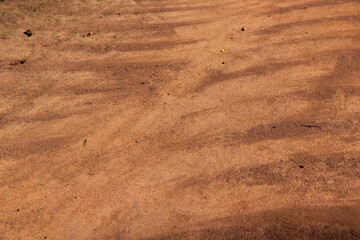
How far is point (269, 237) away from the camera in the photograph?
3057 millimetres

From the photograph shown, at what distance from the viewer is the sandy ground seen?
326 centimetres

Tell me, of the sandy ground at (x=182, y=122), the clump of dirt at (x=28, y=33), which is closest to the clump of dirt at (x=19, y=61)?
the sandy ground at (x=182, y=122)

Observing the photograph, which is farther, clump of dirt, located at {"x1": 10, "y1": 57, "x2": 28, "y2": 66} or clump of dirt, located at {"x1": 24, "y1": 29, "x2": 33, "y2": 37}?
clump of dirt, located at {"x1": 24, "y1": 29, "x2": 33, "y2": 37}

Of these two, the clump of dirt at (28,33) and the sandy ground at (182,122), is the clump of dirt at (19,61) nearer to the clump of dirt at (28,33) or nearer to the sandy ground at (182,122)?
the sandy ground at (182,122)

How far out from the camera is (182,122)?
13.6ft

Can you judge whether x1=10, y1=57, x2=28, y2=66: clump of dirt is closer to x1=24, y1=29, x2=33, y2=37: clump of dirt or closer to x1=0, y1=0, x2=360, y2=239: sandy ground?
x1=0, y1=0, x2=360, y2=239: sandy ground

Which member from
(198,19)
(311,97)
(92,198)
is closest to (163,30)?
(198,19)

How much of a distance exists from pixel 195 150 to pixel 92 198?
116 centimetres

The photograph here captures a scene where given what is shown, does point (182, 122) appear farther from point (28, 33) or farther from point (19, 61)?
point (28, 33)

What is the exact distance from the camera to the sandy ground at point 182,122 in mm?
3256

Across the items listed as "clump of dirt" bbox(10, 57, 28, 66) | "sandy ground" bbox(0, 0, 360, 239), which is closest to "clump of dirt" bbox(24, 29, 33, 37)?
"sandy ground" bbox(0, 0, 360, 239)

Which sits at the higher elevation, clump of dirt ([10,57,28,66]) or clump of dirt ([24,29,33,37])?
clump of dirt ([24,29,33,37])

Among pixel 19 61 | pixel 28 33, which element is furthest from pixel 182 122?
pixel 28 33

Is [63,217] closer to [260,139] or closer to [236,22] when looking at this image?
[260,139]
